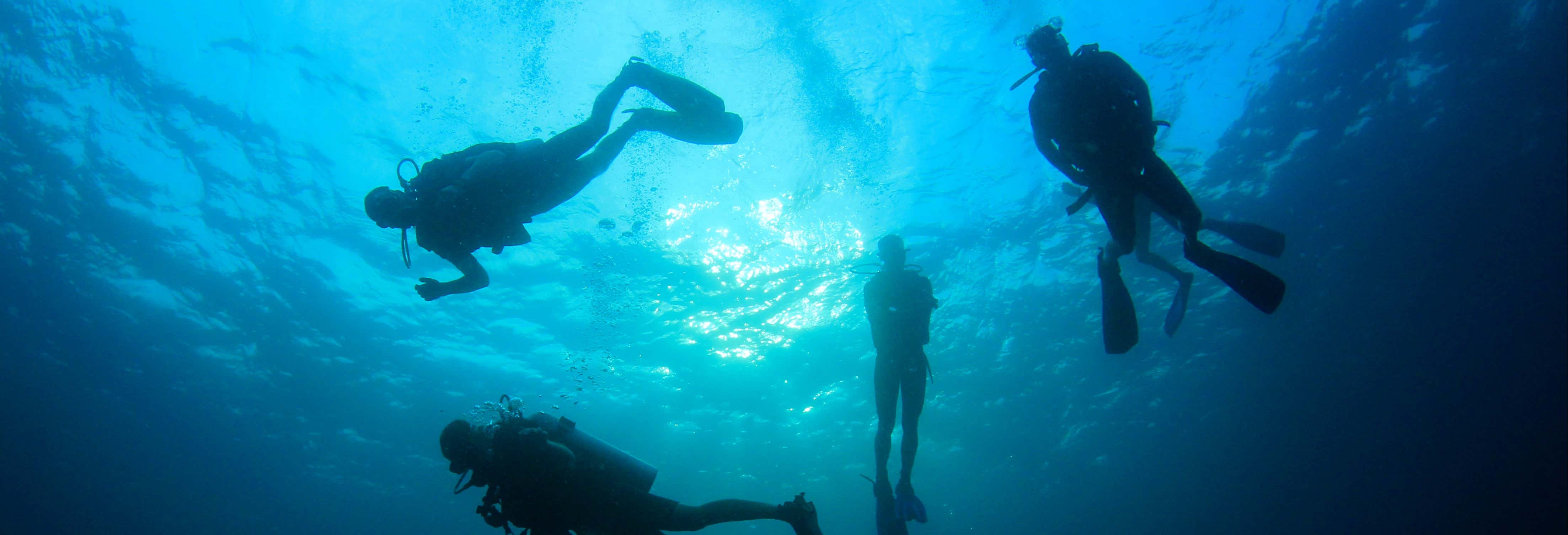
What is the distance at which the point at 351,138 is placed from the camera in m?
11.0

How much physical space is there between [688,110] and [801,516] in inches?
144

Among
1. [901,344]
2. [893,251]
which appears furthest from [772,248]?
[901,344]

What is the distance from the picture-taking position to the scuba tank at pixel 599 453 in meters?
4.87

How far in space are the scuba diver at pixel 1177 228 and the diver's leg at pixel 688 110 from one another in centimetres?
329

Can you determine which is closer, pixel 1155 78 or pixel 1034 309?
pixel 1155 78

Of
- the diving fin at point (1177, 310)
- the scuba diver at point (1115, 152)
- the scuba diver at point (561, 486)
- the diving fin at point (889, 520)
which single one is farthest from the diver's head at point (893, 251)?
the scuba diver at point (561, 486)

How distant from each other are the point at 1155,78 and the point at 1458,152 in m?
10.0

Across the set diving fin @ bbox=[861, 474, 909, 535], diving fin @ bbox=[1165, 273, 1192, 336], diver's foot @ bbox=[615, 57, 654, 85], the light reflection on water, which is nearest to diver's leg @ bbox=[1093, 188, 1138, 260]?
diving fin @ bbox=[1165, 273, 1192, 336]

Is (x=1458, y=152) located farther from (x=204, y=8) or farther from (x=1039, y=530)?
(x=1039, y=530)

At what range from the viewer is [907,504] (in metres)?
7.54

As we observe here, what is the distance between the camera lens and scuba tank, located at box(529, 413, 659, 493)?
16.0ft

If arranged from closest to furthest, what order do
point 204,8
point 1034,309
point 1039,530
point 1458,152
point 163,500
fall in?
point 204,8
point 1458,152
point 1034,309
point 163,500
point 1039,530

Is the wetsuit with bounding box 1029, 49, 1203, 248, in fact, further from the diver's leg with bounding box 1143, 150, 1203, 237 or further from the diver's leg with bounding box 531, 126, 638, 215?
the diver's leg with bounding box 531, 126, 638, 215

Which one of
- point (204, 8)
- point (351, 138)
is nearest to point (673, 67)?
point (351, 138)
